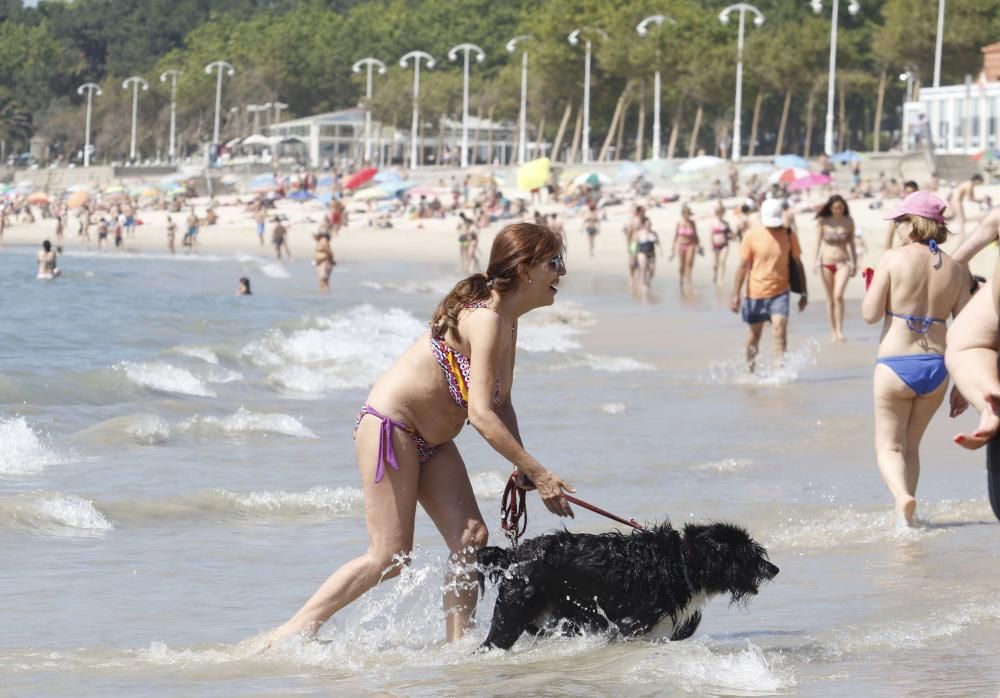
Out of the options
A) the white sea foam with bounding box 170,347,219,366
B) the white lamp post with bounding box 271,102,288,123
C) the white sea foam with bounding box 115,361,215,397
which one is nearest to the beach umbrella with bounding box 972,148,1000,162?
the white sea foam with bounding box 170,347,219,366

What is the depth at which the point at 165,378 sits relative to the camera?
526 inches

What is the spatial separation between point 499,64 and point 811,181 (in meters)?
69.0

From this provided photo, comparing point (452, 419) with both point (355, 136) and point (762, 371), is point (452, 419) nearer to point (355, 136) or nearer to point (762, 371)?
point (762, 371)

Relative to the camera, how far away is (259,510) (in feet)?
24.4

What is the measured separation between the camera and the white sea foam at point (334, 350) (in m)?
13.6

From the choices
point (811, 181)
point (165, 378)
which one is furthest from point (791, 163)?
point (165, 378)

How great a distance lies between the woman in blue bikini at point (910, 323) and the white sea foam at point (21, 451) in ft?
15.4

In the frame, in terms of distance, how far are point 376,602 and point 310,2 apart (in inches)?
5810

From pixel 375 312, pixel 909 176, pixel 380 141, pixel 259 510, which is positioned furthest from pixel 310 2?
pixel 259 510

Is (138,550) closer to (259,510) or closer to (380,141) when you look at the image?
(259,510)

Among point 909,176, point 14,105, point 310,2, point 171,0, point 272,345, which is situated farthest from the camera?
point 171,0

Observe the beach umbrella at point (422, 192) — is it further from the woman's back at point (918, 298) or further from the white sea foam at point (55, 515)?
the woman's back at point (918, 298)

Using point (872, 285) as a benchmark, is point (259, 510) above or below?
below

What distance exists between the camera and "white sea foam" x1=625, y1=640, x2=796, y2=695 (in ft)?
14.4
